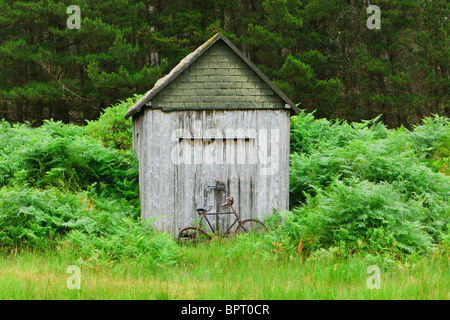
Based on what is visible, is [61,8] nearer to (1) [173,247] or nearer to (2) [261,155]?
(2) [261,155]

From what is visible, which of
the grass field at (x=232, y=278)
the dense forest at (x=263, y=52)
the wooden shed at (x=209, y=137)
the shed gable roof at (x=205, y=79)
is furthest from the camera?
the dense forest at (x=263, y=52)

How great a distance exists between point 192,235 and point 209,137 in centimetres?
230

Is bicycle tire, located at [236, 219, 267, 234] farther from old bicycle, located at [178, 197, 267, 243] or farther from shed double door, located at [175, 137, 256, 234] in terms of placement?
shed double door, located at [175, 137, 256, 234]

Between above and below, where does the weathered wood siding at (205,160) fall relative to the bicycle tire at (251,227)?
above

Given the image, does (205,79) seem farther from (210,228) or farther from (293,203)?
(293,203)

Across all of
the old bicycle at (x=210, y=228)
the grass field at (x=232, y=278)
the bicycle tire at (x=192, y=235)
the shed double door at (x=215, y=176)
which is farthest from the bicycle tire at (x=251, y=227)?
the grass field at (x=232, y=278)

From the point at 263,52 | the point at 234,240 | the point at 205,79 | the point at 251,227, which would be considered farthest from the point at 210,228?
the point at 263,52

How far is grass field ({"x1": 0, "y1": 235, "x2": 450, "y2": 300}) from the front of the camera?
580 cm

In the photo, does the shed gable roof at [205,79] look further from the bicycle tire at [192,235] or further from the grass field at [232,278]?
the grass field at [232,278]

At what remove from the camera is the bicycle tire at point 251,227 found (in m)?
10.5

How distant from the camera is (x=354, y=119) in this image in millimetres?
28391

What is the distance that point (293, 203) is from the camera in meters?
12.2

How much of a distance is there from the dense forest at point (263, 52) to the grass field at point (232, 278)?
59.5 ft

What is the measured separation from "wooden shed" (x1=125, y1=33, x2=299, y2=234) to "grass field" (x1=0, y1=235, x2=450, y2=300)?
2448mm
